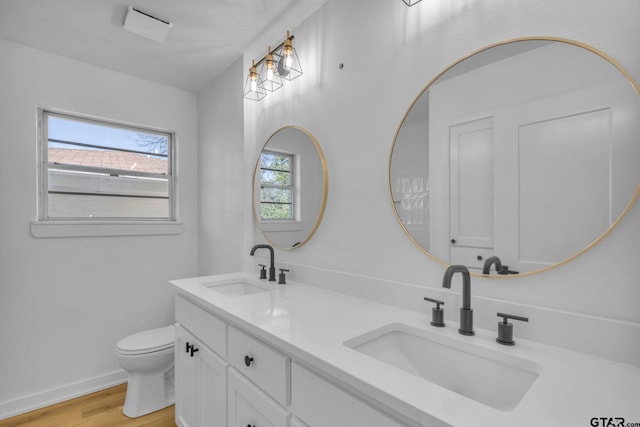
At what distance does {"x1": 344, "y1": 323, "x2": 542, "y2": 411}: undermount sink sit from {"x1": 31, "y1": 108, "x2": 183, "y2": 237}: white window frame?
2.33 m

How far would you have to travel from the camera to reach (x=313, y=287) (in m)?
1.72

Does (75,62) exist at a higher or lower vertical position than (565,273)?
higher

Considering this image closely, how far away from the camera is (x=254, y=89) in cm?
226

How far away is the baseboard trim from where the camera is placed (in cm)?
209

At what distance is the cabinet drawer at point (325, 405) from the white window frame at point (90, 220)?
87.9 inches

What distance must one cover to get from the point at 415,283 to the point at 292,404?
65 cm

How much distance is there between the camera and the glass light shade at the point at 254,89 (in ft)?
7.12

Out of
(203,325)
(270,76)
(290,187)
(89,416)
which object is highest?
(270,76)

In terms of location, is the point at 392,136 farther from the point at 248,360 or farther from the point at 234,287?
the point at 234,287

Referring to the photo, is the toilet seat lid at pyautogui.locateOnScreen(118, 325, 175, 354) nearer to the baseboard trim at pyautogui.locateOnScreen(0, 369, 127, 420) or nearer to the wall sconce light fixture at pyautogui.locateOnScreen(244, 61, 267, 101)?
the baseboard trim at pyautogui.locateOnScreen(0, 369, 127, 420)

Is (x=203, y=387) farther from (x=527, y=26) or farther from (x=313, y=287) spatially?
(x=527, y=26)

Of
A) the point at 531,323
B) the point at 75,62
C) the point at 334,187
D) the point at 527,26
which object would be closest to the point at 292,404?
the point at 531,323

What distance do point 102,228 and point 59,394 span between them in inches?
47.9

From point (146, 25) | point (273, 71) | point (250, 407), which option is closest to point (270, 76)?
point (273, 71)
